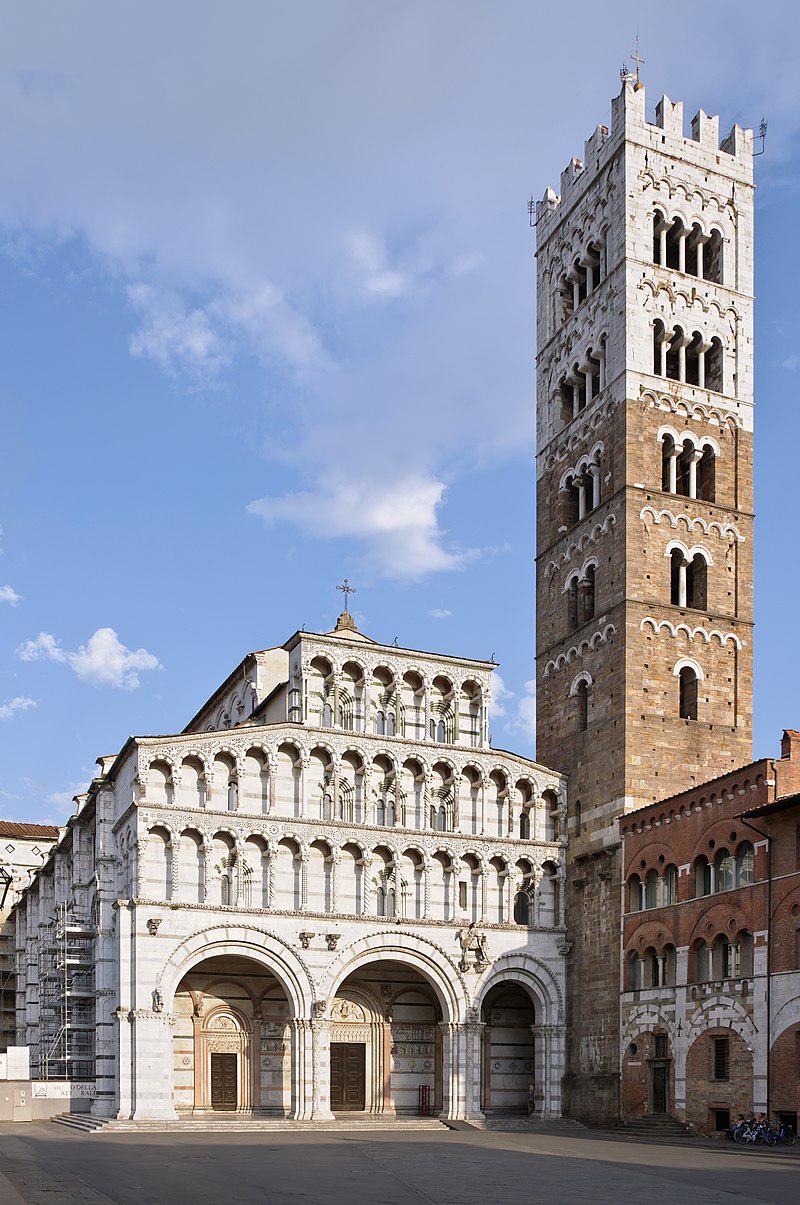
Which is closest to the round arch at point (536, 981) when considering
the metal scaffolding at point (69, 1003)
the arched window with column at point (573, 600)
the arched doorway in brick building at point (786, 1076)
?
the arched doorway in brick building at point (786, 1076)

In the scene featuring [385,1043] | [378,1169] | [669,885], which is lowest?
[385,1043]

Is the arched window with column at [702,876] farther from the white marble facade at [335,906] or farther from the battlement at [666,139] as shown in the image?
the battlement at [666,139]

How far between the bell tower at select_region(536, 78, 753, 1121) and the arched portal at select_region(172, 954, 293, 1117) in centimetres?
997

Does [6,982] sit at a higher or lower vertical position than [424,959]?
lower

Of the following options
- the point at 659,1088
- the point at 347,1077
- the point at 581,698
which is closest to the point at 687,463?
the point at 581,698

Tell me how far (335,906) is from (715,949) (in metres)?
12.2

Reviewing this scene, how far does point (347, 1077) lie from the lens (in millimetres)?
47750

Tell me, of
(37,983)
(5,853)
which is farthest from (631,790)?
(5,853)

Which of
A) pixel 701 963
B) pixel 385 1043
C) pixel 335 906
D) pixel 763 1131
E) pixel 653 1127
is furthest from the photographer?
pixel 385 1043

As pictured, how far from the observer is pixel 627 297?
50.8 meters

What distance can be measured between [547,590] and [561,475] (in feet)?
14.9

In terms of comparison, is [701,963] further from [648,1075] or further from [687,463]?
[687,463]

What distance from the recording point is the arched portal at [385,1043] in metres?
47.8

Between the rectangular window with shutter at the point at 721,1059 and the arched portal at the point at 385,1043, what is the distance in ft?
38.9
